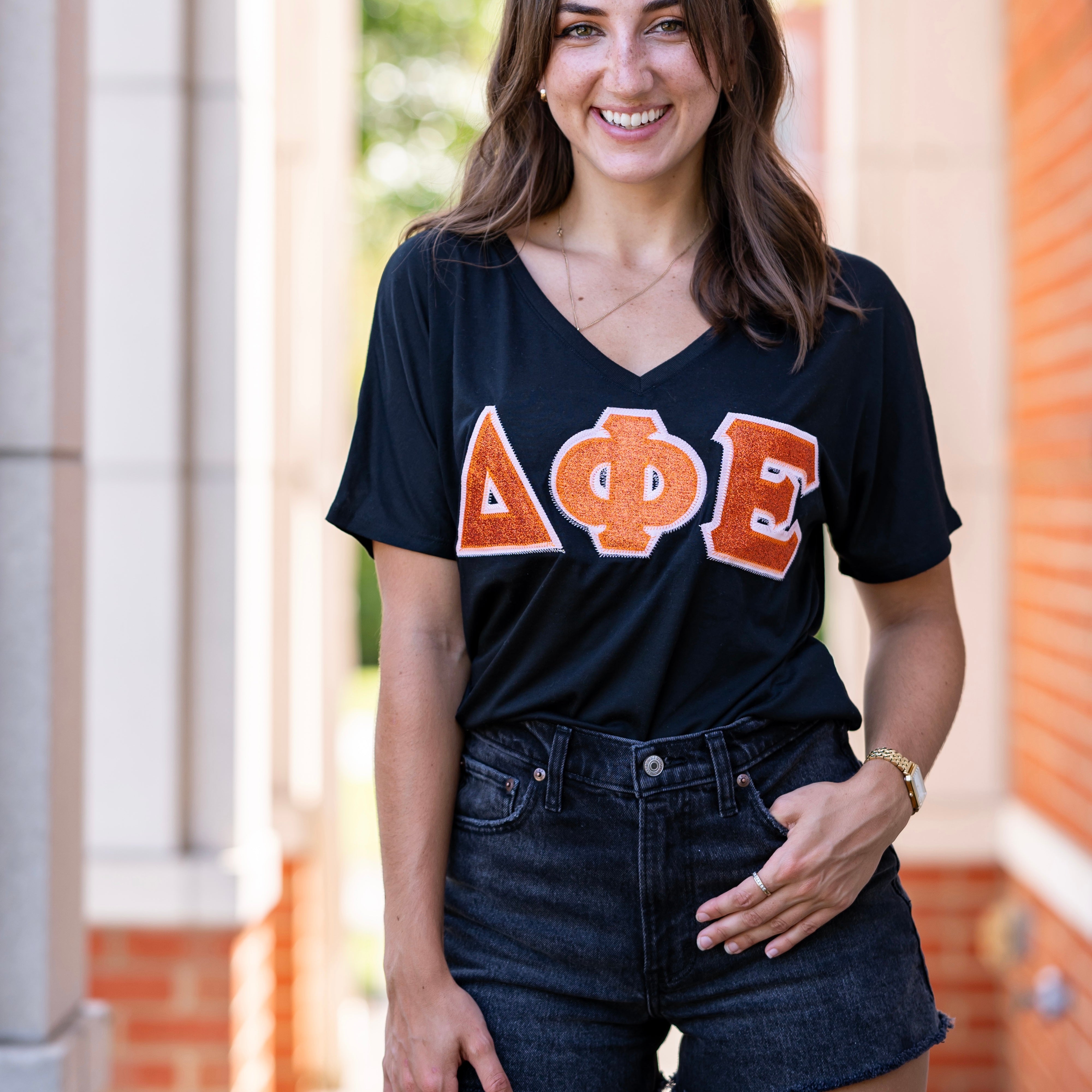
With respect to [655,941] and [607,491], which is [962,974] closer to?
[655,941]

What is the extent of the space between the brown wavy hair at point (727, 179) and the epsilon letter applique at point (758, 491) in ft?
0.35

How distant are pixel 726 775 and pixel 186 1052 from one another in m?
2.68

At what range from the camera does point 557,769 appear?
167 cm

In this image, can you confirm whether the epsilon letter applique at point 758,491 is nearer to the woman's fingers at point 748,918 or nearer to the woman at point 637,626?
the woman at point 637,626

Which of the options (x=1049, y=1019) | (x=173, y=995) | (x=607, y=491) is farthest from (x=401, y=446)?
(x=1049, y=1019)

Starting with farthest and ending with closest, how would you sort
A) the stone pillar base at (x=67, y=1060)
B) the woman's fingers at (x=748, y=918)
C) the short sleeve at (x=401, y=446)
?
the stone pillar base at (x=67, y=1060) → the short sleeve at (x=401, y=446) → the woman's fingers at (x=748, y=918)

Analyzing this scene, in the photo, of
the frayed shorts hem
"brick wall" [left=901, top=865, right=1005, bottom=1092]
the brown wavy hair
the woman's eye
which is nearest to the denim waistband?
the frayed shorts hem

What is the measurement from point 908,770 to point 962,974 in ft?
9.11

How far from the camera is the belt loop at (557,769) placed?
167cm

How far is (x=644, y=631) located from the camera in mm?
1675

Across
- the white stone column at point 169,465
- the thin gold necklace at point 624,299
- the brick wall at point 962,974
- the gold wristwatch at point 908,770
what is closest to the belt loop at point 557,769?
the gold wristwatch at point 908,770

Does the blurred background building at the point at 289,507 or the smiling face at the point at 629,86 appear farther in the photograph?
the blurred background building at the point at 289,507

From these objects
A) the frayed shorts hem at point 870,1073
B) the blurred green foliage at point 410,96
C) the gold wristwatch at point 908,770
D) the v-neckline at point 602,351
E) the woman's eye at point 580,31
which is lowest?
the frayed shorts hem at point 870,1073

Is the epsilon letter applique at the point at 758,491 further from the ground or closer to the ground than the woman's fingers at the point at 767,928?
further from the ground
